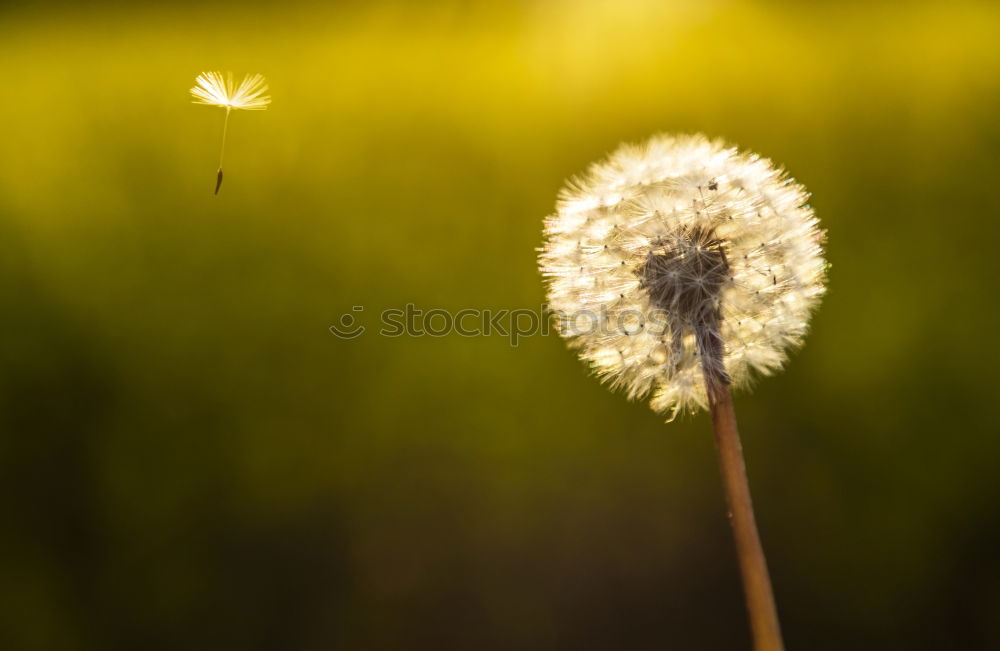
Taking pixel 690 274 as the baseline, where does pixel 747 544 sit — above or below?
below

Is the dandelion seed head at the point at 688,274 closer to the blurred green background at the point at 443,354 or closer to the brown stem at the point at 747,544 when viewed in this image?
the brown stem at the point at 747,544

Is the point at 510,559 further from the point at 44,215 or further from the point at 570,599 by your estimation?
the point at 44,215

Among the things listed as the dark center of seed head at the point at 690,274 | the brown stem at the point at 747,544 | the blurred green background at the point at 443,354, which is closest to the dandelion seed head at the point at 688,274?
the dark center of seed head at the point at 690,274

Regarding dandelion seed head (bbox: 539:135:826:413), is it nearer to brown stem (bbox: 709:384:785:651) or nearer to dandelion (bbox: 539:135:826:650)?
dandelion (bbox: 539:135:826:650)

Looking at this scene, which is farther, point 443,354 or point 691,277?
point 443,354

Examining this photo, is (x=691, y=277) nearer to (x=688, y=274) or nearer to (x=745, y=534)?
(x=688, y=274)

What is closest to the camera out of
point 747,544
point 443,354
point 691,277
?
point 747,544

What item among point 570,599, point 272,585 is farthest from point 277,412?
point 570,599

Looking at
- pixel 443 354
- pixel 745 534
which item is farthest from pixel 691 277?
pixel 443 354
